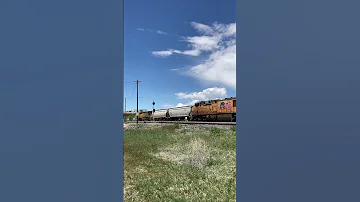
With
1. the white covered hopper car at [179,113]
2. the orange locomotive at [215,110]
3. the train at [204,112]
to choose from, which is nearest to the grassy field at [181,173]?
the orange locomotive at [215,110]

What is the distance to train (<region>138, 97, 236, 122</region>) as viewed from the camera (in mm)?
12946

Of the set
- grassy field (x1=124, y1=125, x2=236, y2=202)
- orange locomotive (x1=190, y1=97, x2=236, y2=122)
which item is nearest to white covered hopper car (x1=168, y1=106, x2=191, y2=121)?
orange locomotive (x1=190, y1=97, x2=236, y2=122)

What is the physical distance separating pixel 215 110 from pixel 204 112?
1513mm

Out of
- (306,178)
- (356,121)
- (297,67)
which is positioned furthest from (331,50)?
(306,178)

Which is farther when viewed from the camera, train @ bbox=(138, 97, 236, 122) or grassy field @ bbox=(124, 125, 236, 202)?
train @ bbox=(138, 97, 236, 122)

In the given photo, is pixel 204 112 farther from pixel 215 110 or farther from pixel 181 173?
pixel 181 173

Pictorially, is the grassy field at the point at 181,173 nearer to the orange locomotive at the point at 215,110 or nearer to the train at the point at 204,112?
the orange locomotive at the point at 215,110

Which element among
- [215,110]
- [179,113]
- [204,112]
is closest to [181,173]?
[215,110]

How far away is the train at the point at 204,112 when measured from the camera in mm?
12946

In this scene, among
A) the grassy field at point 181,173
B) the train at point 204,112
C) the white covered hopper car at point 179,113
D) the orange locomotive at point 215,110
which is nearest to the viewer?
the grassy field at point 181,173

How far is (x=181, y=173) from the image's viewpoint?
155 inches

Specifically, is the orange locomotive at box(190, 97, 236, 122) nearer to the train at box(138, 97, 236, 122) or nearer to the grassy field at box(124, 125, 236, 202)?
the train at box(138, 97, 236, 122)

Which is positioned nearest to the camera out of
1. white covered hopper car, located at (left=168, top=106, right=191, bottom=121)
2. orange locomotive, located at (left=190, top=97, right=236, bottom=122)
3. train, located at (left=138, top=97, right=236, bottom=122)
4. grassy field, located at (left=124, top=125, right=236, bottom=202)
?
grassy field, located at (left=124, top=125, right=236, bottom=202)

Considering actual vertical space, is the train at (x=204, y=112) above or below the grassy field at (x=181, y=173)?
above
